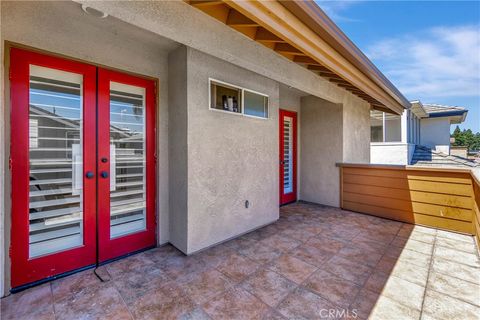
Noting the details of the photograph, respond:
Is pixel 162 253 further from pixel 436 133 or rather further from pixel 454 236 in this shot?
pixel 436 133

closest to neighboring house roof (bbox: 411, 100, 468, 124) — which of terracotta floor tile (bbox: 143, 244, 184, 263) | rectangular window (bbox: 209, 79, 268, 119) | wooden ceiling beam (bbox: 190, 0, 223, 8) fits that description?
rectangular window (bbox: 209, 79, 268, 119)

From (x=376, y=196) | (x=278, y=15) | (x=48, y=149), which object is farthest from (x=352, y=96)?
(x=48, y=149)

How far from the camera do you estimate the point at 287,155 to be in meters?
5.37

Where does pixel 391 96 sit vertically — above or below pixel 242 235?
above

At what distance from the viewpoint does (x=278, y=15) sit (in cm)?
180

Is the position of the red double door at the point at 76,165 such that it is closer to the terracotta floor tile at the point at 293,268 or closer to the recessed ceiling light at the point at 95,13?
the recessed ceiling light at the point at 95,13

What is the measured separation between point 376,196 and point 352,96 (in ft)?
8.48

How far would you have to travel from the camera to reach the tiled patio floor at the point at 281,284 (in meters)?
1.81

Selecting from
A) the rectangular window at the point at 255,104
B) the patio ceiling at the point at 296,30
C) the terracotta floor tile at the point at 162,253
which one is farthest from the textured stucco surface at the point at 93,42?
the rectangular window at the point at 255,104

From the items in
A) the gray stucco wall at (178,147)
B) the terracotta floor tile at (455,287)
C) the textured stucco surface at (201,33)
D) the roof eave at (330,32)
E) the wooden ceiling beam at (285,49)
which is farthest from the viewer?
the gray stucco wall at (178,147)

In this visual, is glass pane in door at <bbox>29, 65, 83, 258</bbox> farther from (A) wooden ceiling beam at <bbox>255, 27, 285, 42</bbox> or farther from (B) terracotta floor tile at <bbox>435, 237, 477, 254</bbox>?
(B) terracotta floor tile at <bbox>435, 237, 477, 254</bbox>

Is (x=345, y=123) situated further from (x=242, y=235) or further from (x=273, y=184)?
(x=242, y=235)

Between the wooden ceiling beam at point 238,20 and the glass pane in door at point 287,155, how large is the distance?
333cm

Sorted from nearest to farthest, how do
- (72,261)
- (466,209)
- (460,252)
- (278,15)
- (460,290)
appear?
(278,15) → (460,290) → (72,261) → (460,252) → (466,209)
